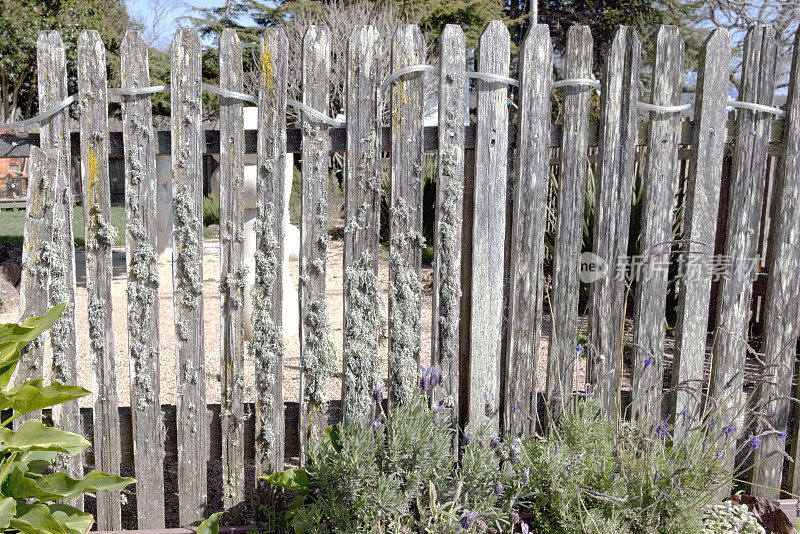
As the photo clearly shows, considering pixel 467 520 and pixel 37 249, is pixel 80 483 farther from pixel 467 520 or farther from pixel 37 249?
pixel 467 520

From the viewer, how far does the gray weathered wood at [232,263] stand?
232cm

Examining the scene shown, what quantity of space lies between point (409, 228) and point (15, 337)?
139cm

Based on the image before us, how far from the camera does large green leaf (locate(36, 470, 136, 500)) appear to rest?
7.23ft

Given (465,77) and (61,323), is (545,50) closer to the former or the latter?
(465,77)

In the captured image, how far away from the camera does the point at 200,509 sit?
2.52m

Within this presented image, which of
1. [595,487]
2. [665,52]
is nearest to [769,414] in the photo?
[595,487]

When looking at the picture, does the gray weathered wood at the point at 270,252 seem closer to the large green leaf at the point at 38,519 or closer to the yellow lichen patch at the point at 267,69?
the yellow lichen patch at the point at 267,69

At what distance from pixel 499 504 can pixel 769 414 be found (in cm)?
118

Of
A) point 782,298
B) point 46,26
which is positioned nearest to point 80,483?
point 782,298

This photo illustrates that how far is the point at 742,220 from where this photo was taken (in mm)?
2602

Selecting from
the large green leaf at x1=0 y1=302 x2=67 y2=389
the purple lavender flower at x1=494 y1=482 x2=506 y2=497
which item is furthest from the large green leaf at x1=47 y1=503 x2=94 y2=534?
the purple lavender flower at x1=494 y1=482 x2=506 y2=497

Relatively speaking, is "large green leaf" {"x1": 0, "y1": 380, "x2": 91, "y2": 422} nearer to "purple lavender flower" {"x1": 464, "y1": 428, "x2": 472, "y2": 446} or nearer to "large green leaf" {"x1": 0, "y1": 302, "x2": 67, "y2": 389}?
"large green leaf" {"x1": 0, "y1": 302, "x2": 67, "y2": 389}

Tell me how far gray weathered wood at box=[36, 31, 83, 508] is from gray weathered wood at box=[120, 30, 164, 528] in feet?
0.68

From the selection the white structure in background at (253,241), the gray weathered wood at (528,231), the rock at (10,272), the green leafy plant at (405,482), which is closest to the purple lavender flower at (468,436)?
the green leafy plant at (405,482)
